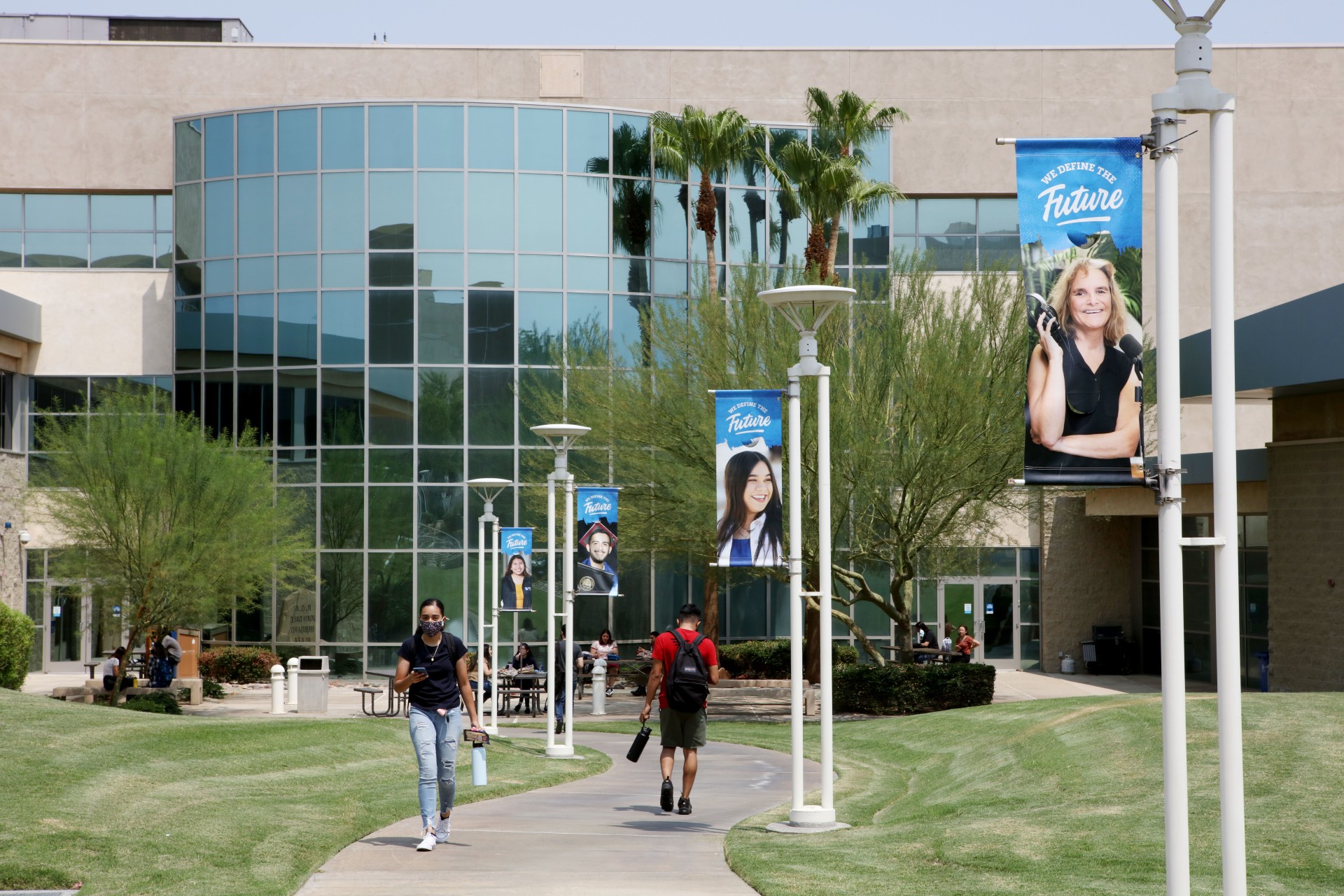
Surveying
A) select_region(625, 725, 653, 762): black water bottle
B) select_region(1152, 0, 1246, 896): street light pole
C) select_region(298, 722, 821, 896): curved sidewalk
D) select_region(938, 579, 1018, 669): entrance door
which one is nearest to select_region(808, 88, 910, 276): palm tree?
select_region(938, 579, 1018, 669): entrance door

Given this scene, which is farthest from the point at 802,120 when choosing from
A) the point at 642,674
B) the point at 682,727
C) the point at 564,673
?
the point at 682,727

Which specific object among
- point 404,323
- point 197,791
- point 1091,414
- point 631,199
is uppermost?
point 631,199

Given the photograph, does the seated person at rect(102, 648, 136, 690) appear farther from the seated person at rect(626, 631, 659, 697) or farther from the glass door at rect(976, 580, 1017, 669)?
the glass door at rect(976, 580, 1017, 669)

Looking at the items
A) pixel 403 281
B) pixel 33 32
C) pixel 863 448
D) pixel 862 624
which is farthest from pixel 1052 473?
pixel 33 32

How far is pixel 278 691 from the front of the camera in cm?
2902

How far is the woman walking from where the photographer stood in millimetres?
10672

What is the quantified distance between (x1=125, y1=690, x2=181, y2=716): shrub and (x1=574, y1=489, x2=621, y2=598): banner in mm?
10053

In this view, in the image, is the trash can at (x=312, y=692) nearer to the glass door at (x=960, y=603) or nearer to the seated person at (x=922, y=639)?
the seated person at (x=922, y=639)

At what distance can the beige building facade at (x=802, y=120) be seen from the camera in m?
41.2

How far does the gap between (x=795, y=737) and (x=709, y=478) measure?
577 inches

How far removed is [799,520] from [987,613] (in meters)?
32.1

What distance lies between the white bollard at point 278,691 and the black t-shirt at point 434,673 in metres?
18.8

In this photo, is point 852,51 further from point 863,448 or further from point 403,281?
point 863,448

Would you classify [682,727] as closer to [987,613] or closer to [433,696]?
[433,696]
